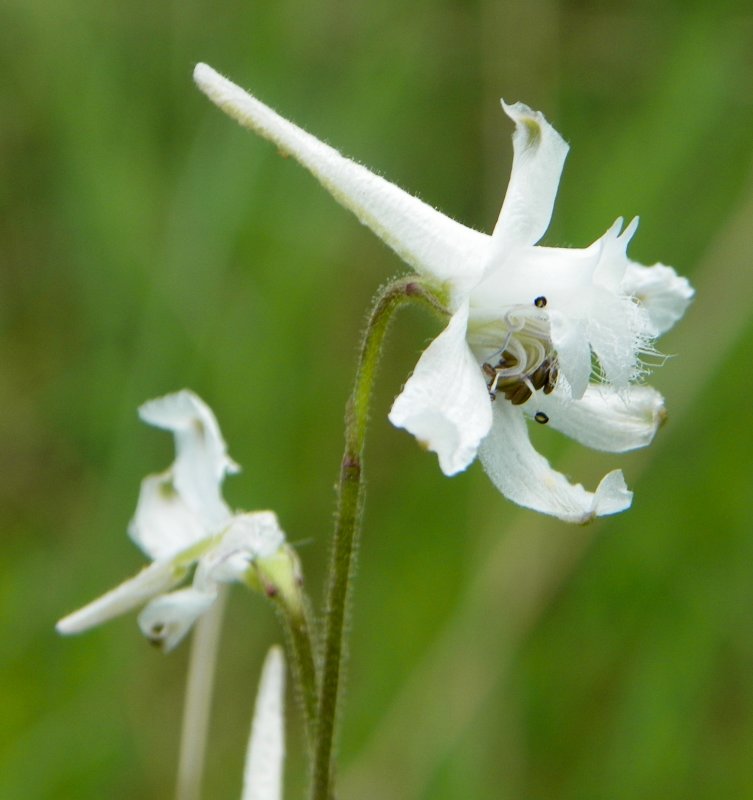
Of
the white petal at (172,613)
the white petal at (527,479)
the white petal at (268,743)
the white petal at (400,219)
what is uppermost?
the white petal at (400,219)

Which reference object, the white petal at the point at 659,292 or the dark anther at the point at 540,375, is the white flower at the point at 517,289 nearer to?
the dark anther at the point at 540,375

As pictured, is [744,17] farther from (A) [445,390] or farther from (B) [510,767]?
(A) [445,390]

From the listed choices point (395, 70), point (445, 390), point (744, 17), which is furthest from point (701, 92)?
point (445, 390)

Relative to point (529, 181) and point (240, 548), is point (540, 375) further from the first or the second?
point (240, 548)

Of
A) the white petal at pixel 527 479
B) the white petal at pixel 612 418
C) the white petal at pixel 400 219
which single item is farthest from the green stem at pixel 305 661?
the white petal at pixel 400 219

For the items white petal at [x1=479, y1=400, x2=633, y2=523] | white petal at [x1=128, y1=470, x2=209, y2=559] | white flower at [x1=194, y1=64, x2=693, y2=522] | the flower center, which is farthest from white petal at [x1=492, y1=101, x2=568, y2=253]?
white petal at [x1=128, y1=470, x2=209, y2=559]
